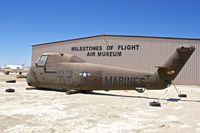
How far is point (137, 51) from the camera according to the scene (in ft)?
108

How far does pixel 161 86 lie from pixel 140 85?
126 centimetres

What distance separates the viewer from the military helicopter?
1331 centimetres

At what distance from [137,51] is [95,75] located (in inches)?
713

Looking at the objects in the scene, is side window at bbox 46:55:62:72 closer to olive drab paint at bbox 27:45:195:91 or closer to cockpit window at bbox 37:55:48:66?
olive drab paint at bbox 27:45:195:91

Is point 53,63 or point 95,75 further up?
point 53,63

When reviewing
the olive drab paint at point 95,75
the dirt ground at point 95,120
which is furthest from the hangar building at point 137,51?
the dirt ground at point 95,120

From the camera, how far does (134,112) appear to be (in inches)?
381

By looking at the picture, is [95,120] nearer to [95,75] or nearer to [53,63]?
[95,75]

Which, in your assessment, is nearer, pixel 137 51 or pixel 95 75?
pixel 95 75

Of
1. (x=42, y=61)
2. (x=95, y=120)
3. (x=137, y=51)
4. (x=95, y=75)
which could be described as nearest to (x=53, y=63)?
(x=42, y=61)

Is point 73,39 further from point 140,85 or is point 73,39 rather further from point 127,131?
point 127,131

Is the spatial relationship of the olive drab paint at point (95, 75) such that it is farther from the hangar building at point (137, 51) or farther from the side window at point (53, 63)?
the hangar building at point (137, 51)

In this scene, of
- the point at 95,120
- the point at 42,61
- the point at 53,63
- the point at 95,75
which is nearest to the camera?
the point at 95,120

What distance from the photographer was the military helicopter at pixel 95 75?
1331 cm
